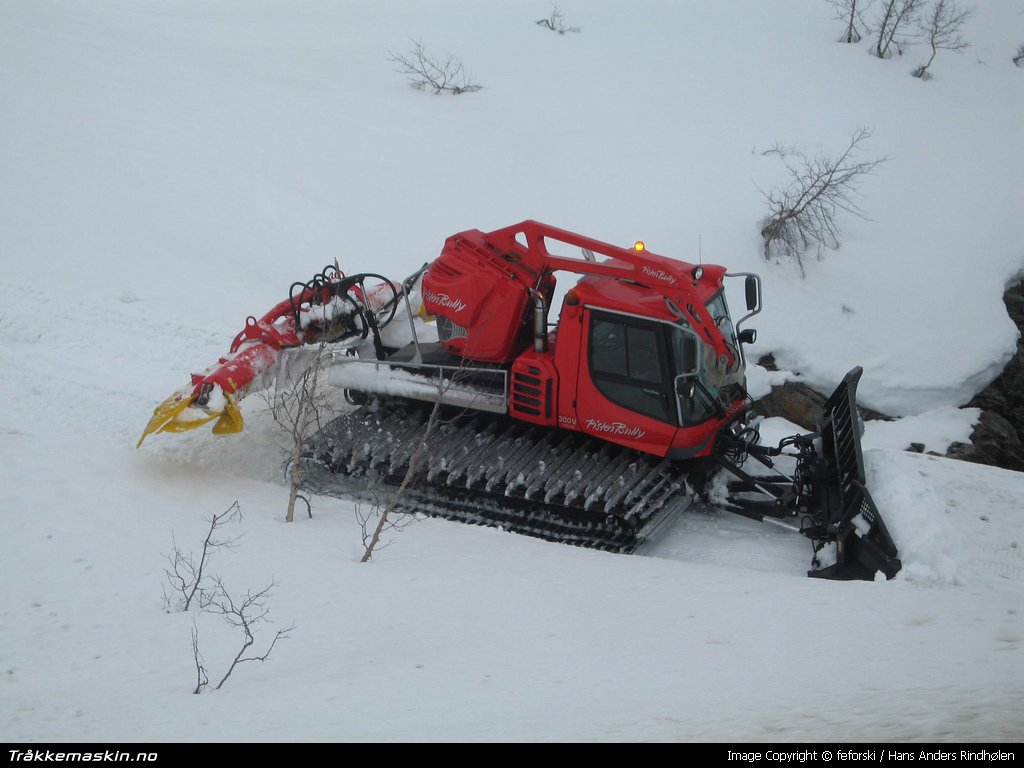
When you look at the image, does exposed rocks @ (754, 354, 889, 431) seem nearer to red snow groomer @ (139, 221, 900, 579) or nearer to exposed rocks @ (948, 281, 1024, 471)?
exposed rocks @ (948, 281, 1024, 471)

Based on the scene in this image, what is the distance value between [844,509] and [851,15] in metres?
13.5

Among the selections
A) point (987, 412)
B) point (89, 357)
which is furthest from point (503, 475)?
Result: point (987, 412)

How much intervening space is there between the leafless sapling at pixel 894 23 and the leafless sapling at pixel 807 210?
184 inches

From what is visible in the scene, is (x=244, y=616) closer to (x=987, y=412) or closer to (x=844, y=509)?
(x=844, y=509)

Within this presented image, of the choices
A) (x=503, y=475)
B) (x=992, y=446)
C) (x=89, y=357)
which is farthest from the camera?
(x=992, y=446)

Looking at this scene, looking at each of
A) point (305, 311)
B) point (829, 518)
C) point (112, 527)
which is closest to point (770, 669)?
point (829, 518)

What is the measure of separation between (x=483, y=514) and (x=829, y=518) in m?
2.65

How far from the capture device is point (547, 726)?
4234 mm

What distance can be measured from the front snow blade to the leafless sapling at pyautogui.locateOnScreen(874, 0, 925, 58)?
1143 centimetres

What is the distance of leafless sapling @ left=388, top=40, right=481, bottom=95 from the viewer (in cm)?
1648

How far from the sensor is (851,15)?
17328 millimetres

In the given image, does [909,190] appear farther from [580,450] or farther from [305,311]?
[305,311]

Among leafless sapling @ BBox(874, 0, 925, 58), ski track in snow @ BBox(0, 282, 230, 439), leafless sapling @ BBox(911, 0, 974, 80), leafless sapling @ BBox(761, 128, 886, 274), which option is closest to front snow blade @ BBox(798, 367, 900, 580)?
leafless sapling @ BBox(761, 128, 886, 274)

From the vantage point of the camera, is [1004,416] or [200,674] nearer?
[200,674]
